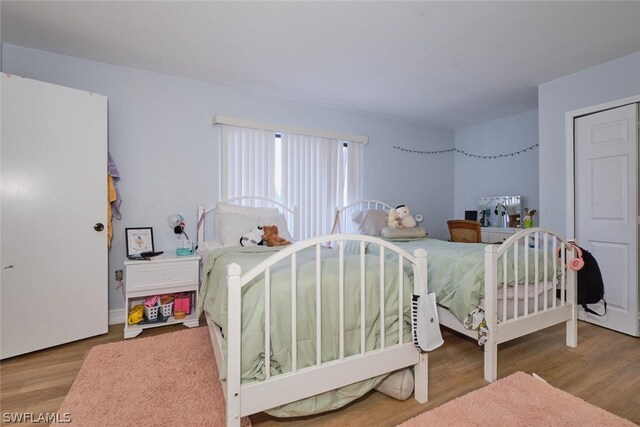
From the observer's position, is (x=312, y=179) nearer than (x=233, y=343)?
No

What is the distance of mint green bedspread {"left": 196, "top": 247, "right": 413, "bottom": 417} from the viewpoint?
1241 mm

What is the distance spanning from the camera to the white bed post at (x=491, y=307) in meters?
1.75

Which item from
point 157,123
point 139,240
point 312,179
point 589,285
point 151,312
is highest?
point 157,123

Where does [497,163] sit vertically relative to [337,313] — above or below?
above

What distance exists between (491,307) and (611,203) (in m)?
1.91

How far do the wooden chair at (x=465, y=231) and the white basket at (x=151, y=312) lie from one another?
315 cm

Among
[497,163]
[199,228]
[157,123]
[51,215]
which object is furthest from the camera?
[497,163]

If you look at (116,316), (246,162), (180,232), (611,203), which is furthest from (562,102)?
(116,316)

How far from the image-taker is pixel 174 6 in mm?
1887

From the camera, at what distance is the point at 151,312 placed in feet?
8.30

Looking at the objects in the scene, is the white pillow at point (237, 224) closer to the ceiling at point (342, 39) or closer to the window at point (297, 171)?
the window at point (297, 171)

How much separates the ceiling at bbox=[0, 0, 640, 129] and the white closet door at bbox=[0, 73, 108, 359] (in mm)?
513

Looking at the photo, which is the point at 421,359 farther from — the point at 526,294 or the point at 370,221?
the point at 370,221

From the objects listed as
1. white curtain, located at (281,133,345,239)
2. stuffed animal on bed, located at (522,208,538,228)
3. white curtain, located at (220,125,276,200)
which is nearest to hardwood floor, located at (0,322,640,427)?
stuffed animal on bed, located at (522,208,538,228)
